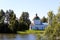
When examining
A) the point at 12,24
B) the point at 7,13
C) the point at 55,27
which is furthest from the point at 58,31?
the point at 7,13

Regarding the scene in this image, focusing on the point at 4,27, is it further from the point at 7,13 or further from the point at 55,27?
the point at 55,27

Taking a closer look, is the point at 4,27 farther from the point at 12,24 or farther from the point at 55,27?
the point at 55,27

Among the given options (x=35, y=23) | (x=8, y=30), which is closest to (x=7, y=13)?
(x=35, y=23)

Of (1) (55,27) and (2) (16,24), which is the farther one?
(2) (16,24)

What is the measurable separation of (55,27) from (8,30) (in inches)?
2280

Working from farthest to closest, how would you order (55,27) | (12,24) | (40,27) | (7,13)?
(7,13) < (40,27) < (12,24) < (55,27)

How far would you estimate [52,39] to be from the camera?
1147 cm

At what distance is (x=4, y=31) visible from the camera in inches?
2736

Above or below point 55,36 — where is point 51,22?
above

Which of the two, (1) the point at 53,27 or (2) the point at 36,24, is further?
(2) the point at 36,24

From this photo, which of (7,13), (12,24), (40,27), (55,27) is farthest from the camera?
(7,13)

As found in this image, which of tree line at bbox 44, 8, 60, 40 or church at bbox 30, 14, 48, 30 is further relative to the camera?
church at bbox 30, 14, 48, 30

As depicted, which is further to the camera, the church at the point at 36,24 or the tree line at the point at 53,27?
the church at the point at 36,24

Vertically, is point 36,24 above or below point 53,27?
above
